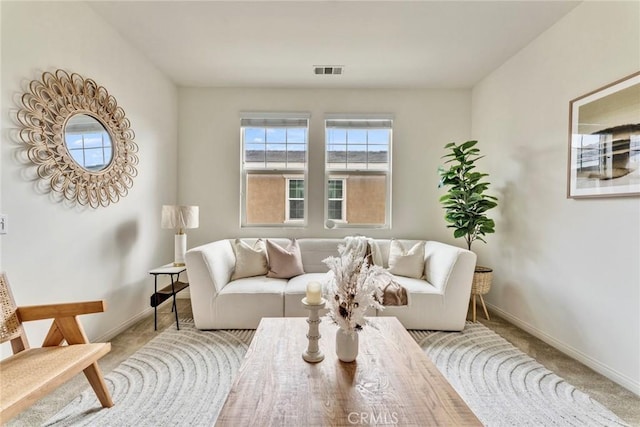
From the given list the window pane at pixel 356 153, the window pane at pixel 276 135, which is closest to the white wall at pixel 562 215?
the window pane at pixel 356 153

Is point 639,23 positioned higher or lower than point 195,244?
higher

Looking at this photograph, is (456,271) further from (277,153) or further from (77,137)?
(77,137)

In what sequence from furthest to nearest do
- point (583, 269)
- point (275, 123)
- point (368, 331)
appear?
point (275, 123) < point (583, 269) < point (368, 331)

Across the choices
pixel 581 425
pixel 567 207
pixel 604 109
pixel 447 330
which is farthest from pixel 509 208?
pixel 581 425

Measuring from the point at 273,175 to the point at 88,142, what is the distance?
1.88m

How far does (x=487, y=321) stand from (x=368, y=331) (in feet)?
6.10

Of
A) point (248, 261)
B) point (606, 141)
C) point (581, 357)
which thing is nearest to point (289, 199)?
point (248, 261)

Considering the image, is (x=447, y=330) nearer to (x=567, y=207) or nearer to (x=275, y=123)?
(x=567, y=207)

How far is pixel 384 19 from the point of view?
2.30 metres

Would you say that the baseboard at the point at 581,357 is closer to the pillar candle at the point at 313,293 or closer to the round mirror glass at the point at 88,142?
the pillar candle at the point at 313,293

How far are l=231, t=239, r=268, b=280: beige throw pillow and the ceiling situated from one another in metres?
1.97

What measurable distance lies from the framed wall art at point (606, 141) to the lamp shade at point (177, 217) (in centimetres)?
341

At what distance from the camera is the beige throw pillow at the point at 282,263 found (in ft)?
9.64

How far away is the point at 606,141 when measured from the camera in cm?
197
